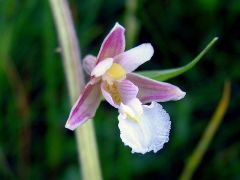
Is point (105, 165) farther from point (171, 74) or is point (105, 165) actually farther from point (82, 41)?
point (171, 74)

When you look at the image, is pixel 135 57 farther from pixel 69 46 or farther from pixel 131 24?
pixel 131 24

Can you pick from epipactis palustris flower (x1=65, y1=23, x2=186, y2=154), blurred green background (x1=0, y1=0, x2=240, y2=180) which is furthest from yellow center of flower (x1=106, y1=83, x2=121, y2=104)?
blurred green background (x1=0, y1=0, x2=240, y2=180)

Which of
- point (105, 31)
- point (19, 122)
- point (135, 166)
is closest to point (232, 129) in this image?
point (135, 166)

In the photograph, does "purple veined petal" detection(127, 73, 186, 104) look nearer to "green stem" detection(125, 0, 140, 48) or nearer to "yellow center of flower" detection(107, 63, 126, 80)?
"yellow center of flower" detection(107, 63, 126, 80)

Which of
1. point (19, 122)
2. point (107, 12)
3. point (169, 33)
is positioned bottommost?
point (19, 122)

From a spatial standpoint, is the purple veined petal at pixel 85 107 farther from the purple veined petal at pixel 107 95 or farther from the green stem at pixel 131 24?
the green stem at pixel 131 24

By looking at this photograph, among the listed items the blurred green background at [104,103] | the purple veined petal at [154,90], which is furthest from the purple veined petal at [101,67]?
the blurred green background at [104,103]

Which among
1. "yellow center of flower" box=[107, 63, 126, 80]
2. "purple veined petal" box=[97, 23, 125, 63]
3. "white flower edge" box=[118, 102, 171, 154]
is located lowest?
"white flower edge" box=[118, 102, 171, 154]
